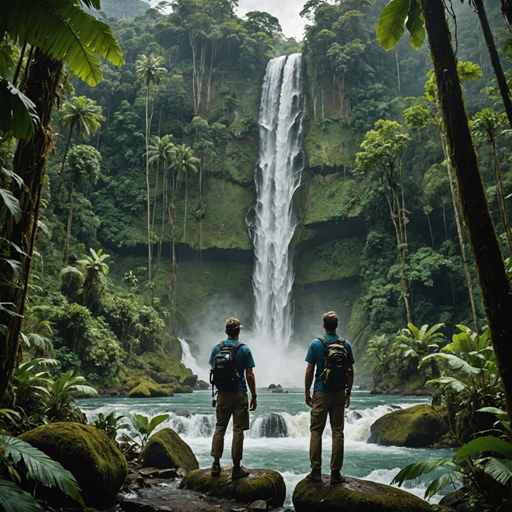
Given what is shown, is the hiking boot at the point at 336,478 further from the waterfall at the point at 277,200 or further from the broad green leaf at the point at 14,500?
the waterfall at the point at 277,200

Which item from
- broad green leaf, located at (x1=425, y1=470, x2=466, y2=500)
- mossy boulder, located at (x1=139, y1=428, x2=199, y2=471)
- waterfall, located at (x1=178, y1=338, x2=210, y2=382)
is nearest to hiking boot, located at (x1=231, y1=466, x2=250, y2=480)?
mossy boulder, located at (x1=139, y1=428, x2=199, y2=471)

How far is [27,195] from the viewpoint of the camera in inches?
173

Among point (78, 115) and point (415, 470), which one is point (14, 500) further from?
point (78, 115)

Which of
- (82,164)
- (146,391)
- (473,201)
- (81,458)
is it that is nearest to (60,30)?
(473,201)

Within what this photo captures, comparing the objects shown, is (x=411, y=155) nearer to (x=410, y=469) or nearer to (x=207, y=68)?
(x=207, y=68)

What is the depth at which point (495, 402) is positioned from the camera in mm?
6867

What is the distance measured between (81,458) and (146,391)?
1638cm

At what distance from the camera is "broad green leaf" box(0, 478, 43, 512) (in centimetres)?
293

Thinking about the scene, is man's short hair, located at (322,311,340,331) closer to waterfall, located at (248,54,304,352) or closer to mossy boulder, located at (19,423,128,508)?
mossy boulder, located at (19,423,128,508)

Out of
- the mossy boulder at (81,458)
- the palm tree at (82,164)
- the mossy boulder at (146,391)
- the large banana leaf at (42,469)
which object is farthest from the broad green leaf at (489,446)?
the palm tree at (82,164)

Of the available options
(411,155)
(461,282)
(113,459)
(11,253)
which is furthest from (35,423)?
(411,155)

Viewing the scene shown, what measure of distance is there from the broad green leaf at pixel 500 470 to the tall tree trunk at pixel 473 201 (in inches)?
23.8

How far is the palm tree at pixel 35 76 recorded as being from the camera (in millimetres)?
3971

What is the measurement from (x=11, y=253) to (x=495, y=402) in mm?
6870
